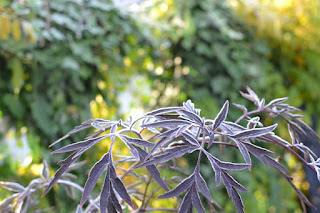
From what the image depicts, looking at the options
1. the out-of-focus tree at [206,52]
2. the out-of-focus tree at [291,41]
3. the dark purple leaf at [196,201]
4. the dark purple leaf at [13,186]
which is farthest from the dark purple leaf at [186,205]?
the out-of-focus tree at [291,41]

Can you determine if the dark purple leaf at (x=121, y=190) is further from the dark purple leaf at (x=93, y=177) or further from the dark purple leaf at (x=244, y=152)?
the dark purple leaf at (x=244, y=152)

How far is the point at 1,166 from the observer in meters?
1.46

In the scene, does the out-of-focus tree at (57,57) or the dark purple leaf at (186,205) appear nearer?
the dark purple leaf at (186,205)

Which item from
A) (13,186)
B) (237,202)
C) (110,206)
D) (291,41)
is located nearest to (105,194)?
(110,206)

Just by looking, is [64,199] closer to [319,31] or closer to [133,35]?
[133,35]

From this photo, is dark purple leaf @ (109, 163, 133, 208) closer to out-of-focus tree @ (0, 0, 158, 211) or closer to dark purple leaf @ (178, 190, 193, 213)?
dark purple leaf @ (178, 190, 193, 213)

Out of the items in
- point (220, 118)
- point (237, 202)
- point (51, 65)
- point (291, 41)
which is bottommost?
point (237, 202)

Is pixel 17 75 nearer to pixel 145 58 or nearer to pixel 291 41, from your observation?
pixel 145 58

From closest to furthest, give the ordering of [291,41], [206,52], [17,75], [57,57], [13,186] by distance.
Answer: [13,186], [17,75], [57,57], [206,52], [291,41]

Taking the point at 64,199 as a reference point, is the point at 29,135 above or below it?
above

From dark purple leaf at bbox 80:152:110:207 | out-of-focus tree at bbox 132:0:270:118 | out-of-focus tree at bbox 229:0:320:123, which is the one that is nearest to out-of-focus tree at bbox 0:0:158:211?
out-of-focus tree at bbox 132:0:270:118

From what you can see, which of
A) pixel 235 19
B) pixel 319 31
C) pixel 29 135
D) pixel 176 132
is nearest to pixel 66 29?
pixel 29 135

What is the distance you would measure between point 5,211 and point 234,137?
0.44 m

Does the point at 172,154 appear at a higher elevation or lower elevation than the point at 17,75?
lower
